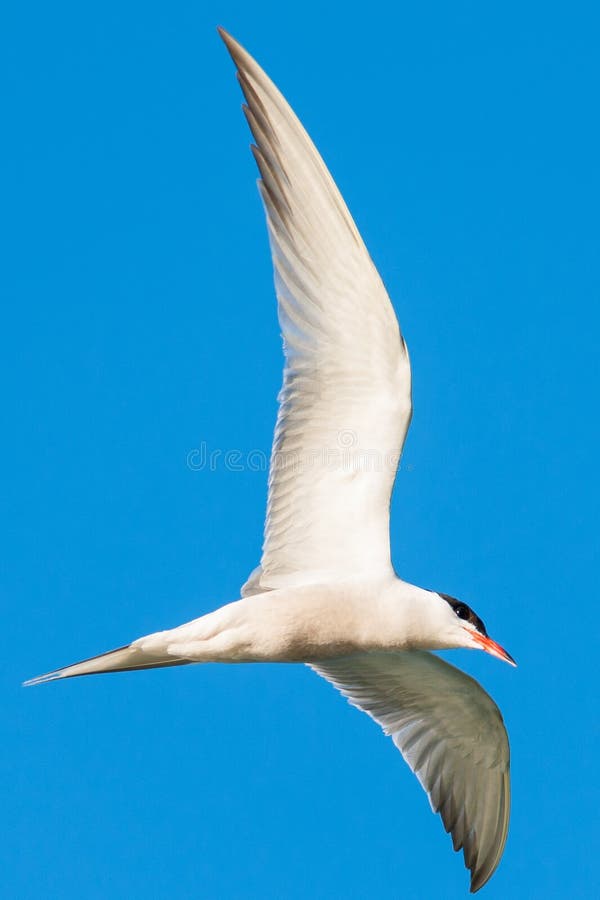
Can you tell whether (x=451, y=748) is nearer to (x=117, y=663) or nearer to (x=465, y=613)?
(x=465, y=613)

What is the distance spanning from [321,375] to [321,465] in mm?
569

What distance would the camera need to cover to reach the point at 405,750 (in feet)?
28.8

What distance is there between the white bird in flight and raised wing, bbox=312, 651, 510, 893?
660 millimetres

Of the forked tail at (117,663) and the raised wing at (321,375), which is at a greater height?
the raised wing at (321,375)

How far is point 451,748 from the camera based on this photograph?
8.74 meters

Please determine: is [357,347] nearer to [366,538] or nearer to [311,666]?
[366,538]

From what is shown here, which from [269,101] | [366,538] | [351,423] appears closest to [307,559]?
[366,538]

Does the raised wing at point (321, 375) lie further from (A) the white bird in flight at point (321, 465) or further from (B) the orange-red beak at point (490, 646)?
(B) the orange-red beak at point (490, 646)

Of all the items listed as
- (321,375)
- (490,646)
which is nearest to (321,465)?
(321,375)

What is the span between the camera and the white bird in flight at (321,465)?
23.6 ft

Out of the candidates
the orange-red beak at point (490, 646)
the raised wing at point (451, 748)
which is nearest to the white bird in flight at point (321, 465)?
the orange-red beak at point (490, 646)

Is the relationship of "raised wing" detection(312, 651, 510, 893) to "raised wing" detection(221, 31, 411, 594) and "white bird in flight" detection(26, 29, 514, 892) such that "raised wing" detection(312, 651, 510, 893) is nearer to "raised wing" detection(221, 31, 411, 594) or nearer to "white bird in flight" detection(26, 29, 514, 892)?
"white bird in flight" detection(26, 29, 514, 892)

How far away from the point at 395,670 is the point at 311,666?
0.61 m

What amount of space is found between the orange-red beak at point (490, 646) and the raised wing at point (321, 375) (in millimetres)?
678
